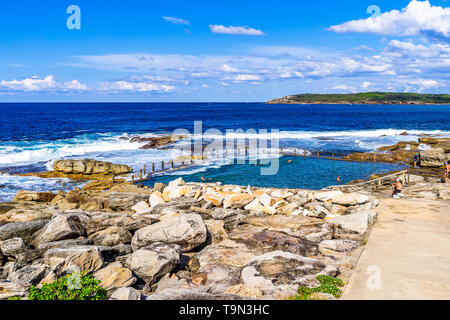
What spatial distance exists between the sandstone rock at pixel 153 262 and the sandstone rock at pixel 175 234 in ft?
3.39

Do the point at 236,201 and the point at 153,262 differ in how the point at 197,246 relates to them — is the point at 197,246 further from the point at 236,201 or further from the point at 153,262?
the point at 236,201

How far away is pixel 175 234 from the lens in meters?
12.9

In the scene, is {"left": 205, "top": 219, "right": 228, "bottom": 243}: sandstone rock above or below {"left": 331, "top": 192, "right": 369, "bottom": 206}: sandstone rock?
below

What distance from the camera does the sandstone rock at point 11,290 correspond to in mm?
8711

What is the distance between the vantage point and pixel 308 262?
1080 centimetres

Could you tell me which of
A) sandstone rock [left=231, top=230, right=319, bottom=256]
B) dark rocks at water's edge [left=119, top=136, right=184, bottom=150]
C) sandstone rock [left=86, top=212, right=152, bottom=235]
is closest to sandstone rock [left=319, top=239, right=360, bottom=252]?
sandstone rock [left=231, top=230, right=319, bottom=256]

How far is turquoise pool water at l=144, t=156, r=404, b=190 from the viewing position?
109ft

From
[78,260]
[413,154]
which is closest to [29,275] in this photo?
[78,260]

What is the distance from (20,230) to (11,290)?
6.05 meters

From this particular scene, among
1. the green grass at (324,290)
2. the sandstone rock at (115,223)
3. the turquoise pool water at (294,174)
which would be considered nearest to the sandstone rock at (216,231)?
the sandstone rock at (115,223)

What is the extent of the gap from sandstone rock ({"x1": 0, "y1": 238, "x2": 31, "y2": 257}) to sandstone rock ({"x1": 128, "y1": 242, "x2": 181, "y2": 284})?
4.84 meters

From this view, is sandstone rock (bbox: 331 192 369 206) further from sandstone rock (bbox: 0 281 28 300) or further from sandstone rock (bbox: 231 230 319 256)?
sandstone rock (bbox: 0 281 28 300)

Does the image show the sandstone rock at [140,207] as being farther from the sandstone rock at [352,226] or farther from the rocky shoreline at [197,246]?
the sandstone rock at [352,226]
